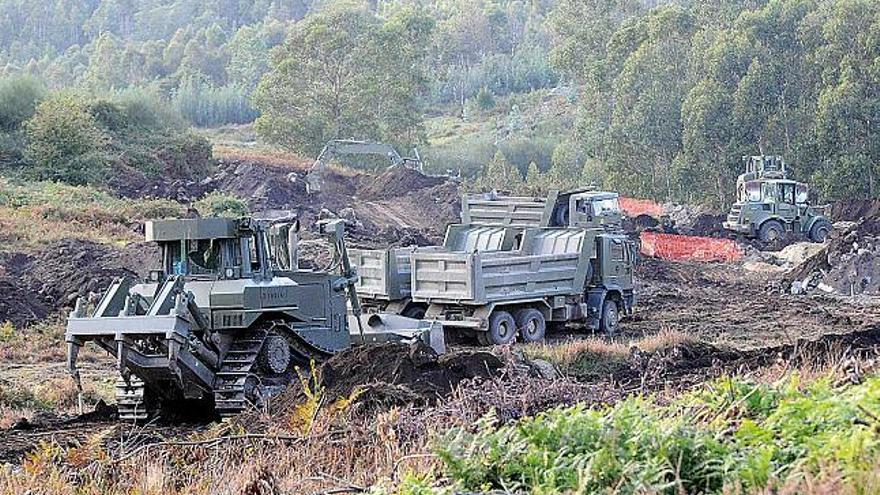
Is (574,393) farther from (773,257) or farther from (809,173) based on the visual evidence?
(809,173)

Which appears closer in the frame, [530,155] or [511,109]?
[530,155]

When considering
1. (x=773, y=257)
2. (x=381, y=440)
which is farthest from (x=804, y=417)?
(x=773, y=257)

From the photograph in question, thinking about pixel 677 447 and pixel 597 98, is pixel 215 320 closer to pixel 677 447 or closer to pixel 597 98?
pixel 677 447

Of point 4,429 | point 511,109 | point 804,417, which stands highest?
point 511,109

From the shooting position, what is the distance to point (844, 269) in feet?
105

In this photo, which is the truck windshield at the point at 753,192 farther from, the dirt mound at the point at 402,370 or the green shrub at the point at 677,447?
the green shrub at the point at 677,447

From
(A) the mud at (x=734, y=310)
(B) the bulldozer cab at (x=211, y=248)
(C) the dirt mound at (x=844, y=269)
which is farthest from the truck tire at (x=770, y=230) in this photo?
(B) the bulldozer cab at (x=211, y=248)

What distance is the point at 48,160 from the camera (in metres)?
46.6

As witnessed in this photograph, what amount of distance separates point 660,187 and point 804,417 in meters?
56.2

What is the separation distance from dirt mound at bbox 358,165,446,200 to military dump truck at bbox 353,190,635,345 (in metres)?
26.5

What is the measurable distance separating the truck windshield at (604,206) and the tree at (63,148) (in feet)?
76.7

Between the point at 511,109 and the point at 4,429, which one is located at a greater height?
the point at 511,109

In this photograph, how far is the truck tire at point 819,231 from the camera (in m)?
44.1

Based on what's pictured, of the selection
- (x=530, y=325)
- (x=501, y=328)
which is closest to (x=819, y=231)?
(x=530, y=325)
